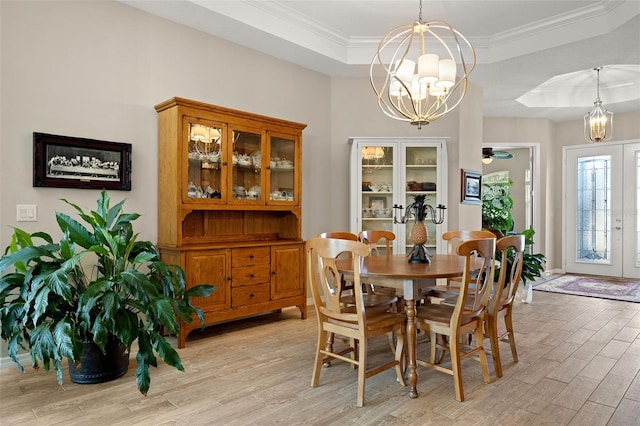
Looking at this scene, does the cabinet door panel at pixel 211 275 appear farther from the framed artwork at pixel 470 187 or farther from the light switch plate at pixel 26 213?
the framed artwork at pixel 470 187

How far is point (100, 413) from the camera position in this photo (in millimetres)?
2287

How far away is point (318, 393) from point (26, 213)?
2387 mm

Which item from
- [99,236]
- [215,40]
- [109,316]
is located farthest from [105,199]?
[215,40]

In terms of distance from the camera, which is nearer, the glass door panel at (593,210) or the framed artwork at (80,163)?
the framed artwork at (80,163)

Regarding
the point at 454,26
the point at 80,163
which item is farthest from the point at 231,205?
the point at 454,26

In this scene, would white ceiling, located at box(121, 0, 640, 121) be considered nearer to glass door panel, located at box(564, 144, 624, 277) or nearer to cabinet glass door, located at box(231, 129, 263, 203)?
cabinet glass door, located at box(231, 129, 263, 203)

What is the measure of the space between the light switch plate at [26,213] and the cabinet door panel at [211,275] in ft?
3.63

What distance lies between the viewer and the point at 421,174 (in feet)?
16.2

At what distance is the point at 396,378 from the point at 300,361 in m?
0.71

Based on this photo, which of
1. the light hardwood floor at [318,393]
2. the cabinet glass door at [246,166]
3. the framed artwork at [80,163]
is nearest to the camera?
the light hardwood floor at [318,393]

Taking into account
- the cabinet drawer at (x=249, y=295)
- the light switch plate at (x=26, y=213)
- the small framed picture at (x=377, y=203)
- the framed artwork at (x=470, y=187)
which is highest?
the framed artwork at (x=470, y=187)

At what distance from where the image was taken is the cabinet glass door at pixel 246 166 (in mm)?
3904

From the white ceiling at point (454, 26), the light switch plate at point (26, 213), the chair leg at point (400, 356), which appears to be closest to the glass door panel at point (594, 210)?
the white ceiling at point (454, 26)

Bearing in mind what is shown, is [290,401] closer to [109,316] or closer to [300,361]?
[300,361]
